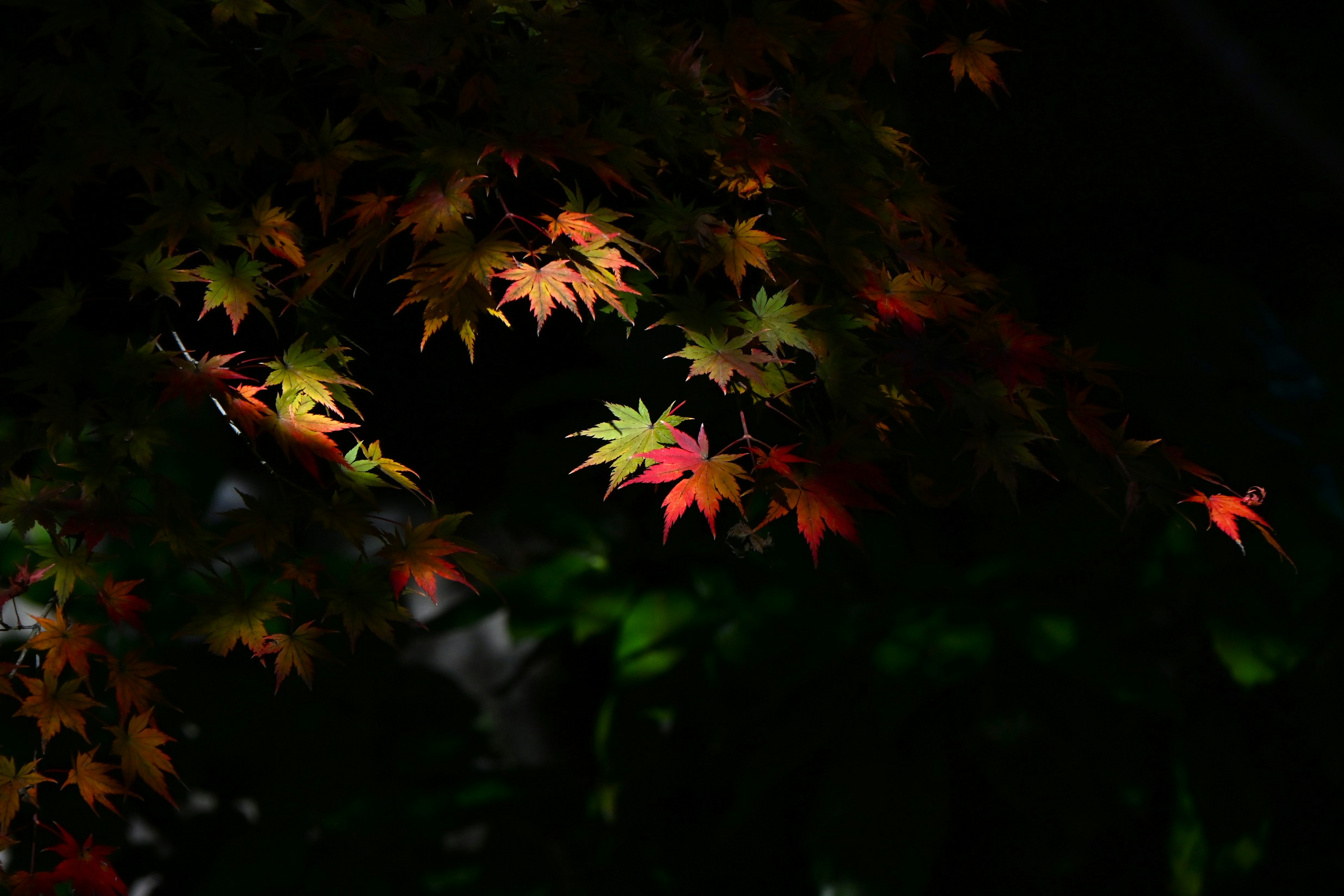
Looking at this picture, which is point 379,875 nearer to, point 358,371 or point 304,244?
point 358,371

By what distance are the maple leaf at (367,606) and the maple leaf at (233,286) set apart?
279 mm

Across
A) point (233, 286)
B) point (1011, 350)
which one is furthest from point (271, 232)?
point (1011, 350)

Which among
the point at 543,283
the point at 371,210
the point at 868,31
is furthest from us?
the point at 868,31

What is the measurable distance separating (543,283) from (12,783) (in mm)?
733

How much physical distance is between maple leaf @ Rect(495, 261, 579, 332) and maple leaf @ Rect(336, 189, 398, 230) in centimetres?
17

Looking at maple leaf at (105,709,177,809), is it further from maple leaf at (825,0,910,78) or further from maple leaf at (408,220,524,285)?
maple leaf at (825,0,910,78)

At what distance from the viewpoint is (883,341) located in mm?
1031

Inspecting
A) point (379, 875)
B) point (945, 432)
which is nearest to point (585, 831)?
point (379, 875)

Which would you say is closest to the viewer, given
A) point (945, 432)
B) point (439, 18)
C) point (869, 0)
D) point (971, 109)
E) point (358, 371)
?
point (439, 18)

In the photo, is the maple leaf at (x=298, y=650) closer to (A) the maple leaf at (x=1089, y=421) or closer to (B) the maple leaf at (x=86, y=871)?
(B) the maple leaf at (x=86, y=871)

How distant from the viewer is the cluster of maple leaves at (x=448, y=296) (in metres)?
0.94

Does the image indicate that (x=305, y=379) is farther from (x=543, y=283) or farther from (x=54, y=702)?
(x=54, y=702)

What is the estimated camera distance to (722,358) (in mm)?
949

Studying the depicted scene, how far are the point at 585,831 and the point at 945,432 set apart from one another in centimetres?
110
